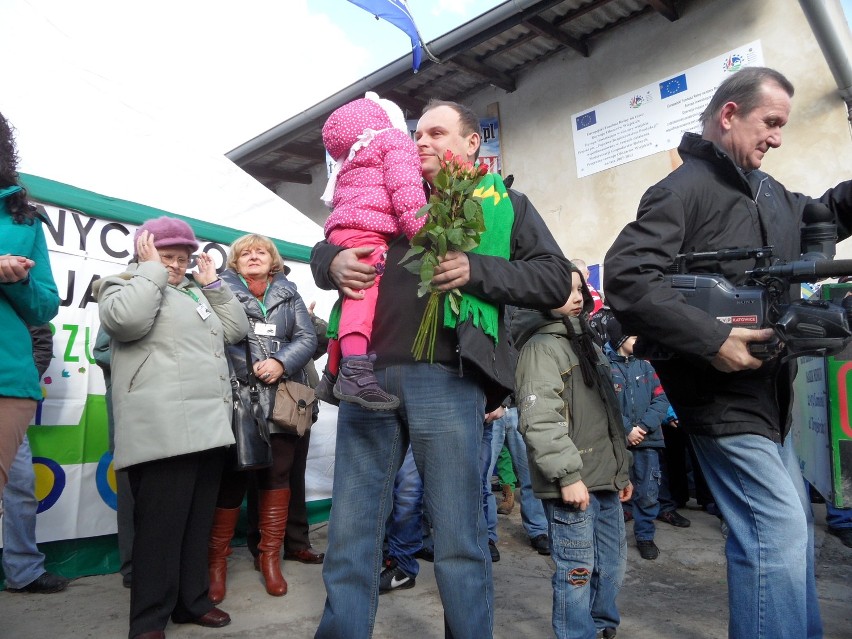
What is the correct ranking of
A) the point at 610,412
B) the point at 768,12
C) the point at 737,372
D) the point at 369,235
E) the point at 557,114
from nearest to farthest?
1. the point at 737,372
2. the point at 369,235
3. the point at 610,412
4. the point at 768,12
5. the point at 557,114

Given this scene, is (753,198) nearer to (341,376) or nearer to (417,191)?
(417,191)

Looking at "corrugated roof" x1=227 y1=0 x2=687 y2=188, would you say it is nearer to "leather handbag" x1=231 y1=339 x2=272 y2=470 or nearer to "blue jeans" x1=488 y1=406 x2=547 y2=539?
"blue jeans" x1=488 y1=406 x2=547 y2=539

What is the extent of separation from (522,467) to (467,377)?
130 inches

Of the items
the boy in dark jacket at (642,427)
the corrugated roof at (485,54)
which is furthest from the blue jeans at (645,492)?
the corrugated roof at (485,54)

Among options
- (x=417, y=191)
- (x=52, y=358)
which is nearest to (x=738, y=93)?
(x=417, y=191)

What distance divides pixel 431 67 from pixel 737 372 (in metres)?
7.30

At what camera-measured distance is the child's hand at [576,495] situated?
2.51 meters

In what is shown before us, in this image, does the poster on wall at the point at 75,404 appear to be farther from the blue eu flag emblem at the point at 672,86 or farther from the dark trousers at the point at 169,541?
the blue eu flag emblem at the point at 672,86

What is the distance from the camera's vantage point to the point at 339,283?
209 cm

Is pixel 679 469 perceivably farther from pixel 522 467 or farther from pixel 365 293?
pixel 365 293

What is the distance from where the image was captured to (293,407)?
12.2 ft

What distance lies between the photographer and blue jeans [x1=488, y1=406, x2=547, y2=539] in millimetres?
4660

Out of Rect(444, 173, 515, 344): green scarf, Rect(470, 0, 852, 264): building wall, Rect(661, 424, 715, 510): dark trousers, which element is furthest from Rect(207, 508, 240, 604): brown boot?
Rect(470, 0, 852, 264): building wall

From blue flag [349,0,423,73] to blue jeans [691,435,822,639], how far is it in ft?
20.6
